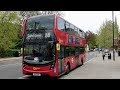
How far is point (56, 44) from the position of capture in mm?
15109

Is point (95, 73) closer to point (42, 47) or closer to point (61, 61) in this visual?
point (61, 61)

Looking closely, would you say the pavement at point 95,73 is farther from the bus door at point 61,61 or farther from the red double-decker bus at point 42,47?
the red double-decker bus at point 42,47

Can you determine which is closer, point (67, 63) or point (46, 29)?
point (46, 29)

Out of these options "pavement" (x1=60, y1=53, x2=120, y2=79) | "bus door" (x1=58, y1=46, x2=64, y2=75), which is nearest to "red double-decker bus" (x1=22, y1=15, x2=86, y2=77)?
"bus door" (x1=58, y1=46, x2=64, y2=75)

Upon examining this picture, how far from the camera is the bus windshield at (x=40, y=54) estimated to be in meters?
14.9

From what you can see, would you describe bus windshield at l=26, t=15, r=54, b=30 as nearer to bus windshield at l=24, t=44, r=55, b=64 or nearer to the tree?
bus windshield at l=24, t=44, r=55, b=64

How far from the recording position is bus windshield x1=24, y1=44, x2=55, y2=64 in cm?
1488

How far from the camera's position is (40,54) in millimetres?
14945

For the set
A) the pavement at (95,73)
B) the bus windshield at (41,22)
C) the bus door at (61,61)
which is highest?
the bus windshield at (41,22)

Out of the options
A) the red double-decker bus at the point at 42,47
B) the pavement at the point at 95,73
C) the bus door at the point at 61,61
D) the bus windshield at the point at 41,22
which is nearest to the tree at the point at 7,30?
the pavement at the point at 95,73
